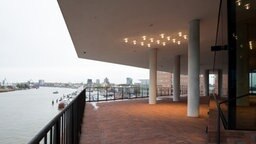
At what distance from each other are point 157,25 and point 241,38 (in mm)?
5871

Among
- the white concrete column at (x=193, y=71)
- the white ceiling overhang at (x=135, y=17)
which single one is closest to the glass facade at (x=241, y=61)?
the white ceiling overhang at (x=135, y=17)

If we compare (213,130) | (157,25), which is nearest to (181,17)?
(157,25)

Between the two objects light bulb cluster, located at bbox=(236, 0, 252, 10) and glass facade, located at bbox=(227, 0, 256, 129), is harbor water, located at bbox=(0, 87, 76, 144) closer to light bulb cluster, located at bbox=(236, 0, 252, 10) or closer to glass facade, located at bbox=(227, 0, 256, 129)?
glass facade, located at bbox=(227, 0, 256, 129)

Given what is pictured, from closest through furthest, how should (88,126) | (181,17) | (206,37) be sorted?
(88,126) < (181,17) < (206,37)

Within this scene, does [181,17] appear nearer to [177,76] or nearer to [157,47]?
[157,47]

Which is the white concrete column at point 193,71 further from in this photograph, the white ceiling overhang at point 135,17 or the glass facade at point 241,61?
the glass facade at point 241,61

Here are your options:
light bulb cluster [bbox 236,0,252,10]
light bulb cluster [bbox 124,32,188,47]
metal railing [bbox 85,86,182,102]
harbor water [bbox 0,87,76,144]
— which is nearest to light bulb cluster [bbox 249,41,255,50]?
light bulb cluster [bbox 236,0,252,10]

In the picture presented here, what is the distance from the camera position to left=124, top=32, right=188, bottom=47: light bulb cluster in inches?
523

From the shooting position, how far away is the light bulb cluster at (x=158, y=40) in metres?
13.3

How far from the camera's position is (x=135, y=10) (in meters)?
9.02

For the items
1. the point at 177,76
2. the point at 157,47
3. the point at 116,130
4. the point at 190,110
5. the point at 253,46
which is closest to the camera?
the point at 253,46

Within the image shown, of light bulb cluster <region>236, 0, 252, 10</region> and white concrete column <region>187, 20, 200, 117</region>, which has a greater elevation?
light bulb cluster <region>236, 0, 252, 10</region>

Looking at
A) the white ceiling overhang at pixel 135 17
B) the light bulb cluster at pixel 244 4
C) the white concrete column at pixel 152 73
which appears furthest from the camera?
the white concrete column at pixel 152 73

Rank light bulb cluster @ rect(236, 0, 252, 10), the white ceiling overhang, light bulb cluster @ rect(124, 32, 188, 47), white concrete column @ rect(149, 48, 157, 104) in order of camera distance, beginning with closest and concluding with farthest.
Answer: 1. light bulb cluster @ rect(236, 0, 252, 10)
2. the white ceiling overhang
3. light bulb cluster @ rect(124, 32, 188, 47)
4. white concrete column @ rect(149, 48, 157, 104)
